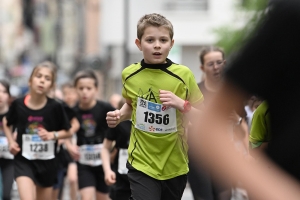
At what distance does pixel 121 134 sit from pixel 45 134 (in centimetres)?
80

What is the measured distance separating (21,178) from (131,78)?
2980 millimetres

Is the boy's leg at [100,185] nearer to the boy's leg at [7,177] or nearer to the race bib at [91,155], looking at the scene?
the race bib at [91,155]

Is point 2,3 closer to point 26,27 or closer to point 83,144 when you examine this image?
point 26,27

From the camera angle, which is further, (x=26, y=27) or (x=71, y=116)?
(x=26, y=27)

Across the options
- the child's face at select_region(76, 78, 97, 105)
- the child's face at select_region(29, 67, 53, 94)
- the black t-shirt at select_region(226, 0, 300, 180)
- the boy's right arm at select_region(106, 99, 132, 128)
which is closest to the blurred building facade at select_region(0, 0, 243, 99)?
the child's face at select_region(76, 78, 97, 105)

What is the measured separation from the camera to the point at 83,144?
32.2ft

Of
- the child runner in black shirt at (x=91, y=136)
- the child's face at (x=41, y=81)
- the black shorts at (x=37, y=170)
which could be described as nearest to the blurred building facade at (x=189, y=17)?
the child runner in black shirt at (x=91, y=136)

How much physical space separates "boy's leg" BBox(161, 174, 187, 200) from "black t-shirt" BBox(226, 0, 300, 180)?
3.11 m

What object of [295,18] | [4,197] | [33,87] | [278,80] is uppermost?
[295,18]

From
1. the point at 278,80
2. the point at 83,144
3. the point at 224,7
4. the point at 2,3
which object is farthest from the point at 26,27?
the point at 278,80

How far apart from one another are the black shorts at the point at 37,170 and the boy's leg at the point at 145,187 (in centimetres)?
300

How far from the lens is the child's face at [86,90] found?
969cm

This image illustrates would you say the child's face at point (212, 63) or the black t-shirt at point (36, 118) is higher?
the child's face at point (212, 63)

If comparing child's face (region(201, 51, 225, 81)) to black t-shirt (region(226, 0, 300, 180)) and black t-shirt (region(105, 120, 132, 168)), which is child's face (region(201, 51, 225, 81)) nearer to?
black t-shirt (region(105, 120, 132, 168))
